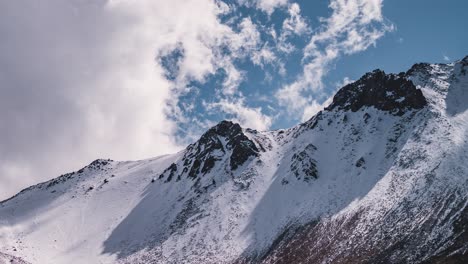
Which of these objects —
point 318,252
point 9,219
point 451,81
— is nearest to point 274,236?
point 318,252

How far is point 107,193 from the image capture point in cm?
13150

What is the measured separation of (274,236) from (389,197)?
20348 millimetres

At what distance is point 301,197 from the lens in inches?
3457

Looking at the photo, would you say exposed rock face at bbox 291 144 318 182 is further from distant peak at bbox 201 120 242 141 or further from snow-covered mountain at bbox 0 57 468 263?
A: distant peak at bbox 201 120 242 141

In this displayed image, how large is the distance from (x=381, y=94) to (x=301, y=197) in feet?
117

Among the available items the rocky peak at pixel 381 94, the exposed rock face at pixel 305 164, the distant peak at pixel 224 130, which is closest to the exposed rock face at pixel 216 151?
the distant peak at pixel 224 130

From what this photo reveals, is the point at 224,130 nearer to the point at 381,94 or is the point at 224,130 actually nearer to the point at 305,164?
the point at 305,164

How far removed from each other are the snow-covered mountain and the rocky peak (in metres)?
0.32

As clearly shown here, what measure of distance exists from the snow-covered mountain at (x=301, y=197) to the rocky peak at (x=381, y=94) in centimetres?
32

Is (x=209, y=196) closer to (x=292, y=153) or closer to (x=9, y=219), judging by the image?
(x=292, y=153)

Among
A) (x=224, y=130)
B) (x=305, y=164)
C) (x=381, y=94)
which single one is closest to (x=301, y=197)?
(x=305, y=164)

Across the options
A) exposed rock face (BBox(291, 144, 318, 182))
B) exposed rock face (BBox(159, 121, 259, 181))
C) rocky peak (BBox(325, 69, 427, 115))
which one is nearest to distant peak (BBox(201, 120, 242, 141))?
exposed rock face (BBox(159, 121, 259, 181))

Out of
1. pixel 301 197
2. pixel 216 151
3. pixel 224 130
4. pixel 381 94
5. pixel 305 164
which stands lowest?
pixel 301 197

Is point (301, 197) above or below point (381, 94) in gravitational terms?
below
